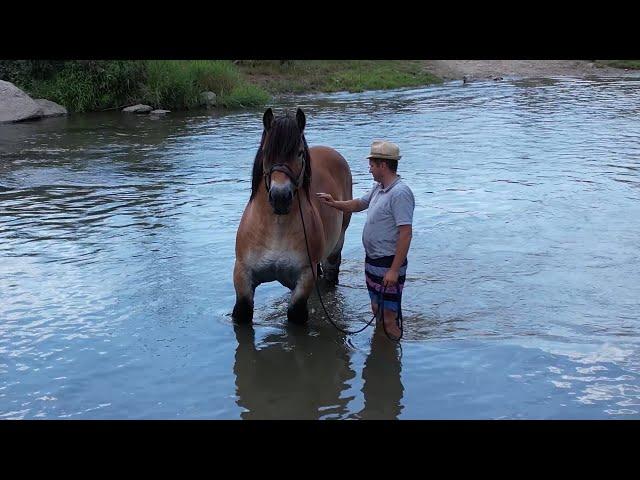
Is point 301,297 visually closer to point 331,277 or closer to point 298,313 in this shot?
point 298,313

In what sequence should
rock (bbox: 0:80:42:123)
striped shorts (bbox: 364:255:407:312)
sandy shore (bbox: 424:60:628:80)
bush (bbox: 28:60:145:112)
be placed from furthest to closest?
sandy shore (bbox: 424:60:628:80) → bush (bbox: 28:60:145:112) → rock (bbox: 0:80:42:123) → striped shorts (bbox: 364:255:407:312)

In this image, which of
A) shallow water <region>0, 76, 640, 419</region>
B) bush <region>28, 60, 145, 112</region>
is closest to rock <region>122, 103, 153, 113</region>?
bush <region>28, 60, 145, 112</region>

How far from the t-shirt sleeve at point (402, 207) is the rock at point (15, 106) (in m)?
16.8

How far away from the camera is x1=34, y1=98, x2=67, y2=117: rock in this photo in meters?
20.9

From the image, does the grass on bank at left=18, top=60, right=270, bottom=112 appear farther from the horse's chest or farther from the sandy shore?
the horse's chest

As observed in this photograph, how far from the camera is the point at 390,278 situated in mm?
5277

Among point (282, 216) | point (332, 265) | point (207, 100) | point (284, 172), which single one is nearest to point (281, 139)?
point (284, 172)

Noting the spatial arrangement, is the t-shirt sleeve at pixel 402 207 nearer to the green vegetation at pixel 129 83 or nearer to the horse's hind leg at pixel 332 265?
the horse's hind leg at pixel 332 265

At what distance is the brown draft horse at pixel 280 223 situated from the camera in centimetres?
533

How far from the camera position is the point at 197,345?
233 inches
